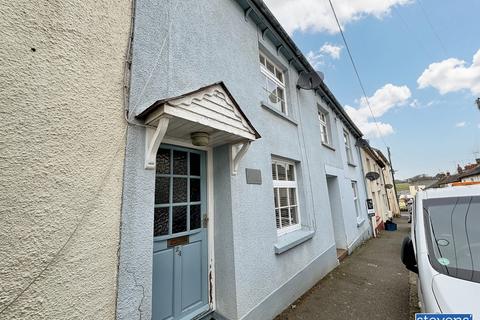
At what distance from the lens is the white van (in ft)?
5.82

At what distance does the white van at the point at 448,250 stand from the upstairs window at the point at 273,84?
3.42 metres

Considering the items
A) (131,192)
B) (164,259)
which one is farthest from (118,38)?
(164,259)

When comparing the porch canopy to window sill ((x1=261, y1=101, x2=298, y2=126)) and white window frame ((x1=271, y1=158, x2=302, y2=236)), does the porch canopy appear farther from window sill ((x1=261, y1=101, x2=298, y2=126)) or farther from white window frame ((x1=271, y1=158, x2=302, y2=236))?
white window frame ((x1=271, y1=158, x2=302, y2=236))

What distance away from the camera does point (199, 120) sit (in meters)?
2.49

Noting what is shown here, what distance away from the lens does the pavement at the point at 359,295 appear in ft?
12.7

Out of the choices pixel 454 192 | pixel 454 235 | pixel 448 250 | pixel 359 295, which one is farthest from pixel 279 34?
pixel 359 295

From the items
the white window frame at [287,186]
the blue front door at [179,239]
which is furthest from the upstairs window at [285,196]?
the blue front door at [179,239]

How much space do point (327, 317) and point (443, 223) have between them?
260 cm

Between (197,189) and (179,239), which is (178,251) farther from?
(197,189)

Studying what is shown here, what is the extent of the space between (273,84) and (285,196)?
9.74 feet

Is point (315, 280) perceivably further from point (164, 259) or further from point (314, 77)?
point (314, 77)

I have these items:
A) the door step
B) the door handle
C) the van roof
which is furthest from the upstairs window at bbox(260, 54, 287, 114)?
the door step

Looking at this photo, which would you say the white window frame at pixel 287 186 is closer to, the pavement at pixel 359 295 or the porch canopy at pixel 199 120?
the pavement at pixel 359 295

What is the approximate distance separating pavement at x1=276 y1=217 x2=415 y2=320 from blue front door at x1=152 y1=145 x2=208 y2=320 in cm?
193
